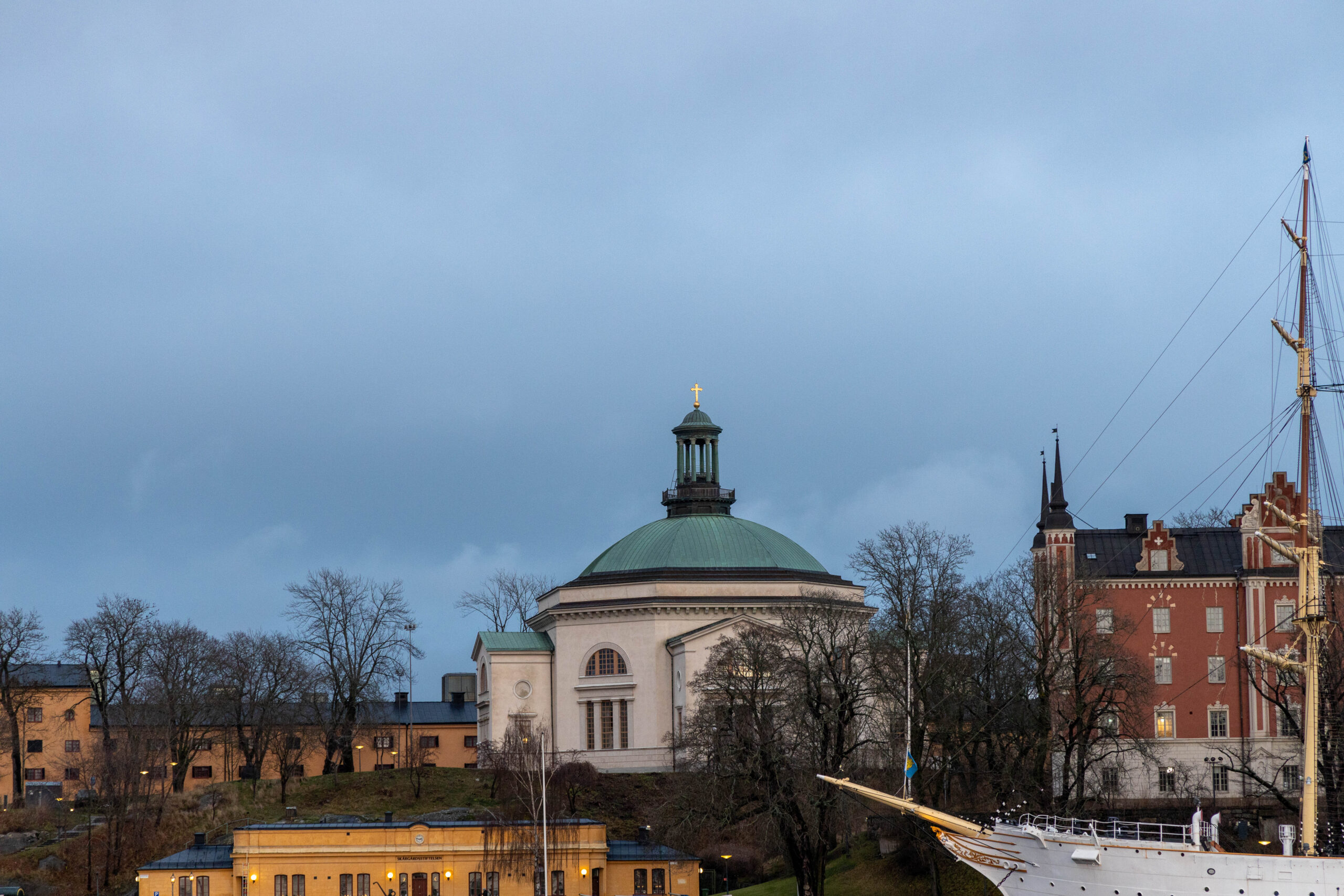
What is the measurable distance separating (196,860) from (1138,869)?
42824 millimetres

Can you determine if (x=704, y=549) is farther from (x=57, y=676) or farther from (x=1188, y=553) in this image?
(x=57, y=676)

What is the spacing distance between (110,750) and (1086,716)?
4969 centimetres

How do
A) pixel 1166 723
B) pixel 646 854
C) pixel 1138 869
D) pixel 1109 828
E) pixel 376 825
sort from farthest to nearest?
pixel 1166 723 < pixel 646 854 < pixel 376 825 < pixel 1109 828 < pixel 1138 869

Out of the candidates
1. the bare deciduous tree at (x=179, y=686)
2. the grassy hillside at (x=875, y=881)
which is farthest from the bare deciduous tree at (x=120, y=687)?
the grassy hillside at (x=875, y=881)

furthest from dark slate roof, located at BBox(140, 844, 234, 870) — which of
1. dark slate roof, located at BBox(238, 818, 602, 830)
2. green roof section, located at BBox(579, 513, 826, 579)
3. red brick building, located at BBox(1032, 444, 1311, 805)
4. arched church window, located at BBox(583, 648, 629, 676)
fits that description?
red brick building, located at BBox(1032, 444, 1311, 805)

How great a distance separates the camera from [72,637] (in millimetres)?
102875

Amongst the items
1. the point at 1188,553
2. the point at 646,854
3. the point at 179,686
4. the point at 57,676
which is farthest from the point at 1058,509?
the point at 57,676

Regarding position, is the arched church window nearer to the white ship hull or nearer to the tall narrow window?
the tall narrow window

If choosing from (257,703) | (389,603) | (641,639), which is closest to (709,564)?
(641,639)

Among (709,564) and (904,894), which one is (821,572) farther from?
(904,894)

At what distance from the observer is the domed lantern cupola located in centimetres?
10988

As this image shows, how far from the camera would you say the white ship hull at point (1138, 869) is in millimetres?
47750

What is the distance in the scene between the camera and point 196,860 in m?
75.6

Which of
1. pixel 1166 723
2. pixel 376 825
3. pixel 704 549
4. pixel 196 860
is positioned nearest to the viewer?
pixel 196 860
